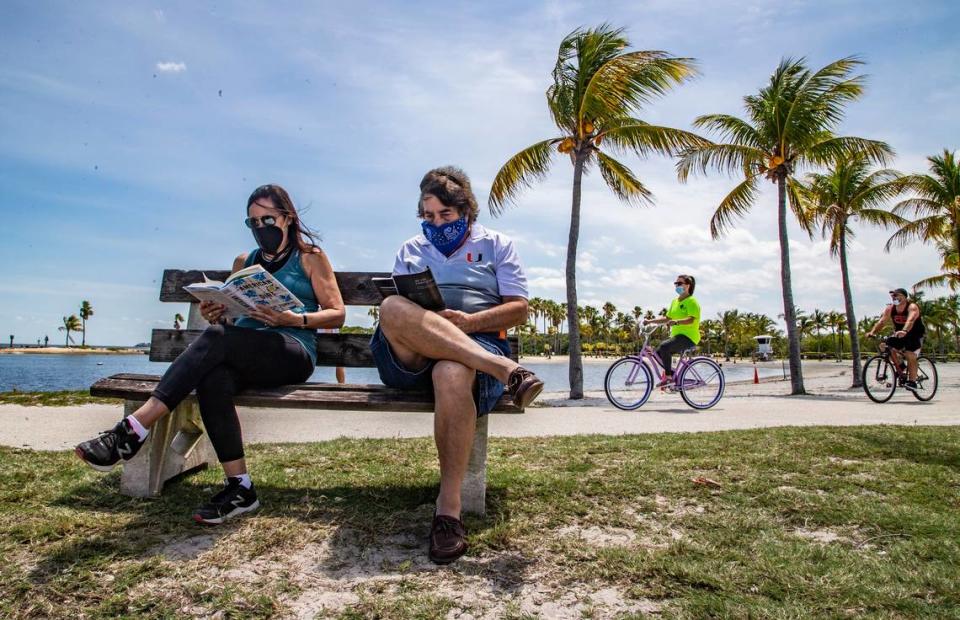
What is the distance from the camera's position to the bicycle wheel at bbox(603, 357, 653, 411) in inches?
375

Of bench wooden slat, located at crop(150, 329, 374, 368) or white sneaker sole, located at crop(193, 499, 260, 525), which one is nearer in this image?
white sneaker sole, located at crop(193, 499, 260, 525)

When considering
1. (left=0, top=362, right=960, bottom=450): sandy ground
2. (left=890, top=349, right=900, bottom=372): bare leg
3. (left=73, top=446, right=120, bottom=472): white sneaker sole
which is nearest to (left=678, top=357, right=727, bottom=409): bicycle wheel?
(left=0, top=362, right=960, bottom=450): sandy ground

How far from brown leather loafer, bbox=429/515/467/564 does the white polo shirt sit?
3.31 feet

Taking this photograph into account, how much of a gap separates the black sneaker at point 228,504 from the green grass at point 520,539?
57 millimetres

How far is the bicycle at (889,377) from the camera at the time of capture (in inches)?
404

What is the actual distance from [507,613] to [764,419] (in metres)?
6.51

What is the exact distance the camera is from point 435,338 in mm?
2709

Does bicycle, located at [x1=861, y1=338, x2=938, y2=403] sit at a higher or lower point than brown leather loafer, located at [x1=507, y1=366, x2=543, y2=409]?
lower

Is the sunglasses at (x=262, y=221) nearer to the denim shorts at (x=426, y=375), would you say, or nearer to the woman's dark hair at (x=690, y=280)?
the denim shorts at (x=426, y=375)

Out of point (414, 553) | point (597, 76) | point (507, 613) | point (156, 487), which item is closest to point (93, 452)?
point (156, 487)

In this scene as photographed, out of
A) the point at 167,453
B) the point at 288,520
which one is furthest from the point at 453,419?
the point at 167,453

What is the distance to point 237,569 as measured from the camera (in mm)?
2381

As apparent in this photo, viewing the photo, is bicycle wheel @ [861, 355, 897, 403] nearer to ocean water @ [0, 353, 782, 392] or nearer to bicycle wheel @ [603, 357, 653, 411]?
bicycle wheel @ [603, 357, 653, 411]

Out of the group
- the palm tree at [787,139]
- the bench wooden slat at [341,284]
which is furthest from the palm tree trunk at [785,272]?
the bench wooden slat at [341,284]
